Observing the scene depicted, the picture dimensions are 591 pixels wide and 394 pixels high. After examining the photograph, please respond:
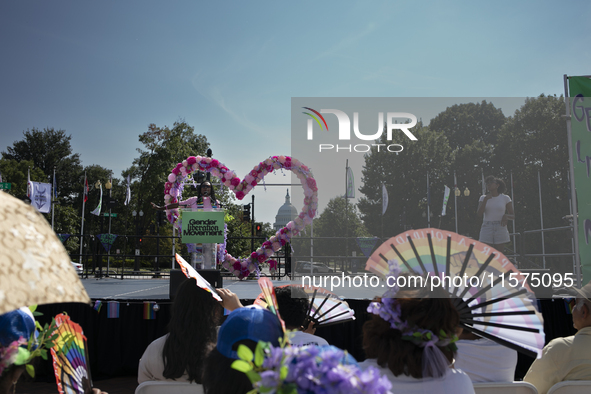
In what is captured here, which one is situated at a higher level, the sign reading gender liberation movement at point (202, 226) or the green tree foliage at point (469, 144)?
the green tree foliage at point (469, 144)

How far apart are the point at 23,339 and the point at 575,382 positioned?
8.58 feet

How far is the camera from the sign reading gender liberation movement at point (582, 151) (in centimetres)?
508

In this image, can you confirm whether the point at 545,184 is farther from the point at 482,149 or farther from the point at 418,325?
the point at 418,325

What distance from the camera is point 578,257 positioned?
16.8 feet

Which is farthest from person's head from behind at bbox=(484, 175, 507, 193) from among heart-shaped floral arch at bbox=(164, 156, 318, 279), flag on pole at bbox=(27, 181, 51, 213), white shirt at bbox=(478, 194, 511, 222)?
flag on pole at bbox=(27, 181, 51, 213)

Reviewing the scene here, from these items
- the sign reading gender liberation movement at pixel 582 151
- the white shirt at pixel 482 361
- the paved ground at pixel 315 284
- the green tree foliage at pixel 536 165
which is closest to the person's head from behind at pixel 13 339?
the white shirt at pixel 482 361

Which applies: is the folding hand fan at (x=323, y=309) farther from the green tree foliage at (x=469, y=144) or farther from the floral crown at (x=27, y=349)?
the green tree foliage at (x=469, y=144)

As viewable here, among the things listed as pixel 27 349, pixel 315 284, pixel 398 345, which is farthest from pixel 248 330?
pixel 315 284

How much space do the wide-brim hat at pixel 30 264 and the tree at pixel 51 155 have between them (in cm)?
3900

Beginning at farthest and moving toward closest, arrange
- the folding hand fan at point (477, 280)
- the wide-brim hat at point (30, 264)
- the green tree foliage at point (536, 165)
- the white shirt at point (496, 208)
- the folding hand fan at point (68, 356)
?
the green tree foliage at point (536, 165), the white shirt at point (496, 208), the folding hand fan at point (477, 280), the folding hand fan at point (68, 356), the wide-brim hat at point (30, 264)

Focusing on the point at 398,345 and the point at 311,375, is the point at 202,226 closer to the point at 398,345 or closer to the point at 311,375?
the point at 398,345

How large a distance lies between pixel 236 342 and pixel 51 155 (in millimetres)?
40303

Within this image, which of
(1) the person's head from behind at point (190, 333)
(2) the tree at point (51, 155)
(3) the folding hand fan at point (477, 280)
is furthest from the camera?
(2) the tree at point (51, 155)

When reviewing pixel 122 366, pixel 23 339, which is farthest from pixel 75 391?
pixel 122 366
